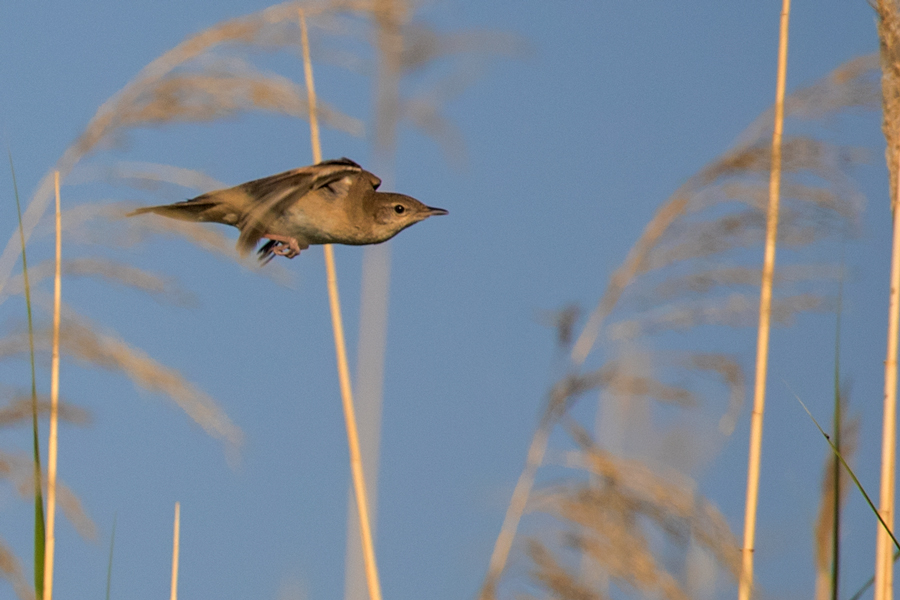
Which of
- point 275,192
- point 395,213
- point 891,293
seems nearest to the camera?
point 275,192

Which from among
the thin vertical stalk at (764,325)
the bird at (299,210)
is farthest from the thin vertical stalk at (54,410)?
the thin vertical stalk at (764,325)

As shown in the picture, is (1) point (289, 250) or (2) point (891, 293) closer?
(1) point (289, 250)

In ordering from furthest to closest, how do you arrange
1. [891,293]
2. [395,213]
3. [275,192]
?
[891,293] < [395,213] < [275,192]

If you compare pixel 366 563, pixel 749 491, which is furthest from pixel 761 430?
pixel 366 563

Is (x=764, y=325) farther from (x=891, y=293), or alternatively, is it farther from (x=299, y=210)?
(x=299, y=210)

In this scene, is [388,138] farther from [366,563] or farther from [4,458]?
[4,458]

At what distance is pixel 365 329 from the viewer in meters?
2.46

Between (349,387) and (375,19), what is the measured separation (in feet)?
2.99

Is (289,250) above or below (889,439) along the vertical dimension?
above

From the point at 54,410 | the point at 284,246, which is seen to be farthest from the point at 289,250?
the point at 54,410

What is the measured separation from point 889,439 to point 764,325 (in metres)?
0.35

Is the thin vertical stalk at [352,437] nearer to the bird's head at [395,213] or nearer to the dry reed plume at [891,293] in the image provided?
the bird's head at [395,213]

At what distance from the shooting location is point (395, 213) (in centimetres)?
181

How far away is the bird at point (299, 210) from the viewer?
5.21 ft
